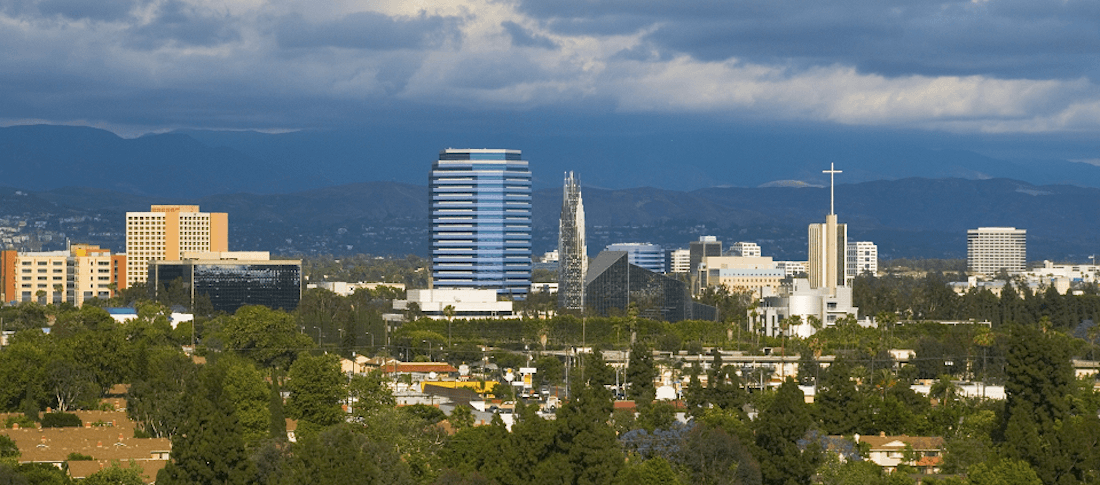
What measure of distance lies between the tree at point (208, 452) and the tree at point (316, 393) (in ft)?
73.8

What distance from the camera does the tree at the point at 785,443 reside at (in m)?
74.6

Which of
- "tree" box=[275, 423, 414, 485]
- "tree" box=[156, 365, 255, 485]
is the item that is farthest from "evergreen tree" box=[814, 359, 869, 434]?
"tree" box=[156, 365, 255, 485]

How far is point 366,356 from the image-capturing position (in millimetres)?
153625

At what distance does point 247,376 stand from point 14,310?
106 meters

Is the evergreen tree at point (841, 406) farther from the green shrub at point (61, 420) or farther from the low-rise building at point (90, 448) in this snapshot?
the green shrub at point (61, 420)

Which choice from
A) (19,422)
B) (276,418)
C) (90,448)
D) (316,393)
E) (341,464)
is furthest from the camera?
(316,393)

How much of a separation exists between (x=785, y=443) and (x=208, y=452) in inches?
1016

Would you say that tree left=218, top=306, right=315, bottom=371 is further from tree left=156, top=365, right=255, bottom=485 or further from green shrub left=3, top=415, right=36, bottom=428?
tree left=156, top=365, right=255, bottom=485

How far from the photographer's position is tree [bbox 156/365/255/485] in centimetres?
6912

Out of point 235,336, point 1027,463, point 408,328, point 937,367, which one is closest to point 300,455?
point 1027,463

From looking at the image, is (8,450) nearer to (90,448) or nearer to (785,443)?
(90,448)

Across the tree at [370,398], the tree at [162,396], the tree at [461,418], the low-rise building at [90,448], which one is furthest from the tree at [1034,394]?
the tree at [162,396]

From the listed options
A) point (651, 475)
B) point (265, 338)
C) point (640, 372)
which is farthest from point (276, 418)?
point (265, 338)

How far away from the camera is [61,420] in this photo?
316 ft
